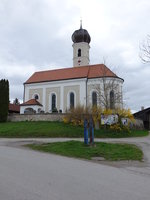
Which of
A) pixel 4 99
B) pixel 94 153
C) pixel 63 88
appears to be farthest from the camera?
pixel 63 88

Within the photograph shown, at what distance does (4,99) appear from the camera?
32.9 m

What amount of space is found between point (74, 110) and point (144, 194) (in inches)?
919

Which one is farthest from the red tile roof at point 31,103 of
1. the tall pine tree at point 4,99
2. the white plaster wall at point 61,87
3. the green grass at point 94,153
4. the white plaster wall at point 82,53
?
the green grass at point 94,153

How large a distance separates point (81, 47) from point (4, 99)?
2804 cm

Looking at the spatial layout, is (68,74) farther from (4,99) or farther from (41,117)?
(41,117)

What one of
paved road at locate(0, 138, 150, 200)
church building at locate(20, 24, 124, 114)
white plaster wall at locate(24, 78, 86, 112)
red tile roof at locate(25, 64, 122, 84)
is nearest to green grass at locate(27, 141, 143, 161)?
paved road at locate(0, 138, 150, 200)

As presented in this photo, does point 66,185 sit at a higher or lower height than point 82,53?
lower

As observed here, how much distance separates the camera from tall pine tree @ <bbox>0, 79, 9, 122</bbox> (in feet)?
103

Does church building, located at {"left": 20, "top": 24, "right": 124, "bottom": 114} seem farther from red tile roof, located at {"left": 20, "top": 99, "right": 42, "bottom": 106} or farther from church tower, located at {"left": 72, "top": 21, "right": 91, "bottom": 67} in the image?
church tower, located at {"left": 72, "top": 21, "right": 91, "bottom": 67}

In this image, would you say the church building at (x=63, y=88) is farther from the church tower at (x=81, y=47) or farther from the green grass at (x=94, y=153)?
the green grass at (x=94, y=153)

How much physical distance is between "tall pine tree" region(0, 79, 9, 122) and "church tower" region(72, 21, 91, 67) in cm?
2448

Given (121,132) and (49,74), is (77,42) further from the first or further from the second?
(121,132)

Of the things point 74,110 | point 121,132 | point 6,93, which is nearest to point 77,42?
point 6,93

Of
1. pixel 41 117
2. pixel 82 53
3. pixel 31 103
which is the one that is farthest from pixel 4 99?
pixel 82 53
